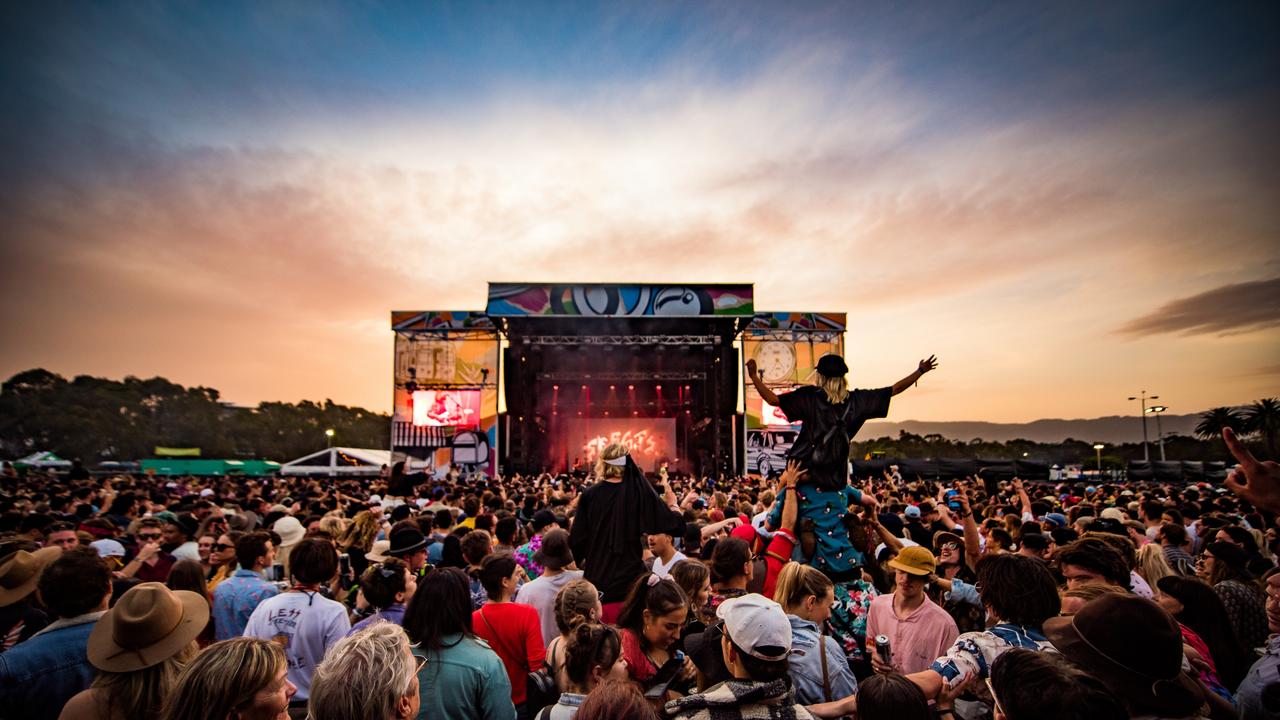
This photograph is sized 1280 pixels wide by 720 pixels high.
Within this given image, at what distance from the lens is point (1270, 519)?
7.12 metres

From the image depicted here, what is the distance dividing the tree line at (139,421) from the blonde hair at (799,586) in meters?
69.0

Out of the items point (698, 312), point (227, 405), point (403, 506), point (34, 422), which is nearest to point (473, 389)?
point (698, 312)

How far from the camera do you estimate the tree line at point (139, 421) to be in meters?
51.9

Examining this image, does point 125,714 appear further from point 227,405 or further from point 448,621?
point 227,405

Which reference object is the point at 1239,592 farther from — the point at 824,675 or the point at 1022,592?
the point at 824,675

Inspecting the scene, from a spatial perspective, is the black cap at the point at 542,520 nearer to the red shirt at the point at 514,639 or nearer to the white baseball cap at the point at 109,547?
the red shirt at the point at 514,639

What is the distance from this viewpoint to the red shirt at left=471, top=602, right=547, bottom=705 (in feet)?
10.7

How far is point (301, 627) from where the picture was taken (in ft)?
10.8

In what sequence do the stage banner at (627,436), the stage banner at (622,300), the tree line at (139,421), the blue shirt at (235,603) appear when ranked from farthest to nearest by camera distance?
the tree line at (139,421) < the stage banner at (627,436) < the stage banner at (622,300) < the blue shirt at (235,603)

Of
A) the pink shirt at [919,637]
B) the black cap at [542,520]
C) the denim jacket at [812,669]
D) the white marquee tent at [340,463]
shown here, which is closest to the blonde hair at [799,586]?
the denim jacket at [812,669]

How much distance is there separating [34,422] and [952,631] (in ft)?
235

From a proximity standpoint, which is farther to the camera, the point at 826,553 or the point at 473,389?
the point at 473,389

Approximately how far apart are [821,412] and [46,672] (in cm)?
412

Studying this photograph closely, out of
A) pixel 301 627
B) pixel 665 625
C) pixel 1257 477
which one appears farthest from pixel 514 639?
pixel 1257 477
